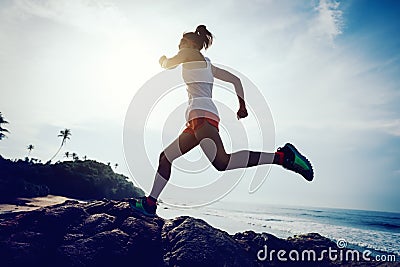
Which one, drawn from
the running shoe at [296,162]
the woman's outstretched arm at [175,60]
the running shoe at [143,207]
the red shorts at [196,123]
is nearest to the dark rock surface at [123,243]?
the running shoe at [143,207]

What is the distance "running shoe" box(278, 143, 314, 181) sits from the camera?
3.35 m

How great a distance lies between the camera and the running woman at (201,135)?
3.12 meters

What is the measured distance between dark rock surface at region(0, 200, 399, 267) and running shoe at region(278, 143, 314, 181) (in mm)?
1018

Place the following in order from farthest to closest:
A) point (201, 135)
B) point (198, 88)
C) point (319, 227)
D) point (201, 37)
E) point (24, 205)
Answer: point (319, 227), point (24, 205), point (201, 37), point (198, 88), point (201, 135)

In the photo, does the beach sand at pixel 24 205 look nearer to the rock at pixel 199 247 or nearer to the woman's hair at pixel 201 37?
the rock at pixel 199 247

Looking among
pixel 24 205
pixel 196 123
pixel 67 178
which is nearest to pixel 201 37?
pixel 196 123

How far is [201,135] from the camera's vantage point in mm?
3086

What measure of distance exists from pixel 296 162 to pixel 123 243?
2.22 m

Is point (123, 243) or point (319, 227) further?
point (319, 227)

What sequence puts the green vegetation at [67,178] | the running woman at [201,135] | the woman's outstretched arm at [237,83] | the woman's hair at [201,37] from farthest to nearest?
the green vegetation at [67,178] → the woman's outstretched arm at [237,83] → the woman's hair at [201,37] → the running woman at [201,135]

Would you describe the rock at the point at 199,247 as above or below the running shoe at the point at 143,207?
below

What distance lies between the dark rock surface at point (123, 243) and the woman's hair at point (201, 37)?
2.25 metres

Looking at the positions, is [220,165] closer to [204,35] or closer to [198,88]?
[198,88]

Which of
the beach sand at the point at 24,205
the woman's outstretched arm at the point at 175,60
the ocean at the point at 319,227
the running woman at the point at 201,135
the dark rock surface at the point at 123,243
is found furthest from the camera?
the beach sand at the point at 24,205
